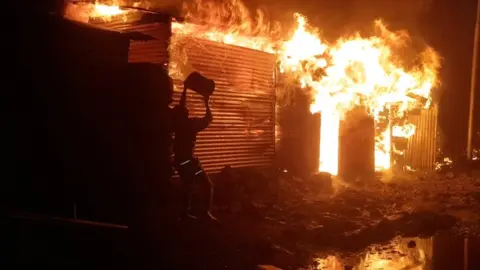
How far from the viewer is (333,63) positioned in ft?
45.6

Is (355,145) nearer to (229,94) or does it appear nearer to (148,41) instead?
(229,94)

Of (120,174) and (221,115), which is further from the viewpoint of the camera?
(221,115)

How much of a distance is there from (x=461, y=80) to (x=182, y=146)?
17.2 m

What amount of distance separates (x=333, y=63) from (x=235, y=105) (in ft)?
11.2

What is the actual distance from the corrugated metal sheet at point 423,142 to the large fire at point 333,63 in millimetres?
1697

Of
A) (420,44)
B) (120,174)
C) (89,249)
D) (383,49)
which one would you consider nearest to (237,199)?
(120,174)

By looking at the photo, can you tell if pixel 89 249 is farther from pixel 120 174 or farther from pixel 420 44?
pixel 420 44

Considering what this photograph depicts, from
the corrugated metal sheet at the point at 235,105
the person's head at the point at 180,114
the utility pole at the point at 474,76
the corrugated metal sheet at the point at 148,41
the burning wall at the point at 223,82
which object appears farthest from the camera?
the utility pole at the point at 474,76

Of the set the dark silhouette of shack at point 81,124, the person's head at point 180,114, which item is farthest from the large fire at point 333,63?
the dark silhouette of shack at point 81,124

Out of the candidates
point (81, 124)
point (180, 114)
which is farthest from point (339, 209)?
point (81, 124)

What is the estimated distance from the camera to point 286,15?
1320cm

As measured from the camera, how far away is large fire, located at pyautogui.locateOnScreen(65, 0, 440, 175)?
39.0 feet

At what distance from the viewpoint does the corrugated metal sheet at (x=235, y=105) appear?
11.5 meters

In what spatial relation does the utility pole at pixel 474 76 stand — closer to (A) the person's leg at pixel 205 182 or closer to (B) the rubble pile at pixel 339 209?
(B) the rubble pile at pixel 339 209
